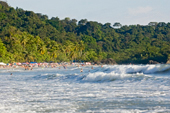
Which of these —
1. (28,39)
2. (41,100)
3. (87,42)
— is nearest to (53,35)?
(87,42)

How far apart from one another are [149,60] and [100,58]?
2611 cm

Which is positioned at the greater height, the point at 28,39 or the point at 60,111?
the point at 28,39

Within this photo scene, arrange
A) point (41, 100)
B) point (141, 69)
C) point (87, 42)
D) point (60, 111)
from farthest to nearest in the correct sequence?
point (87, 42)
point (141, 69)
point (41, 100)
point (60, 111)

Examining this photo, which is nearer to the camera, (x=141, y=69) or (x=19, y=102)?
(x=19, y=102)

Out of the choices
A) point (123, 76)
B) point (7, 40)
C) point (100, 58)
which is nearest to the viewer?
point (123, 76)

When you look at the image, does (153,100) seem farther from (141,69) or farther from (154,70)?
(141,69)

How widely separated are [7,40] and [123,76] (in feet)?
236

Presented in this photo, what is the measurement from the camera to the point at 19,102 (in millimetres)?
13953

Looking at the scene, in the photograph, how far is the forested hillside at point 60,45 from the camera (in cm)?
9238

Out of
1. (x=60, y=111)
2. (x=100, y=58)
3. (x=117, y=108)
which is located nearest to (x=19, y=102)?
(x=60, y=111)

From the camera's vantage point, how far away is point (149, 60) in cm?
11206

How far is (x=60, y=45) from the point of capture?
394 feet

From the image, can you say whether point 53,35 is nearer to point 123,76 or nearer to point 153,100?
point 123,76

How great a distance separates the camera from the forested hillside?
303 feet
